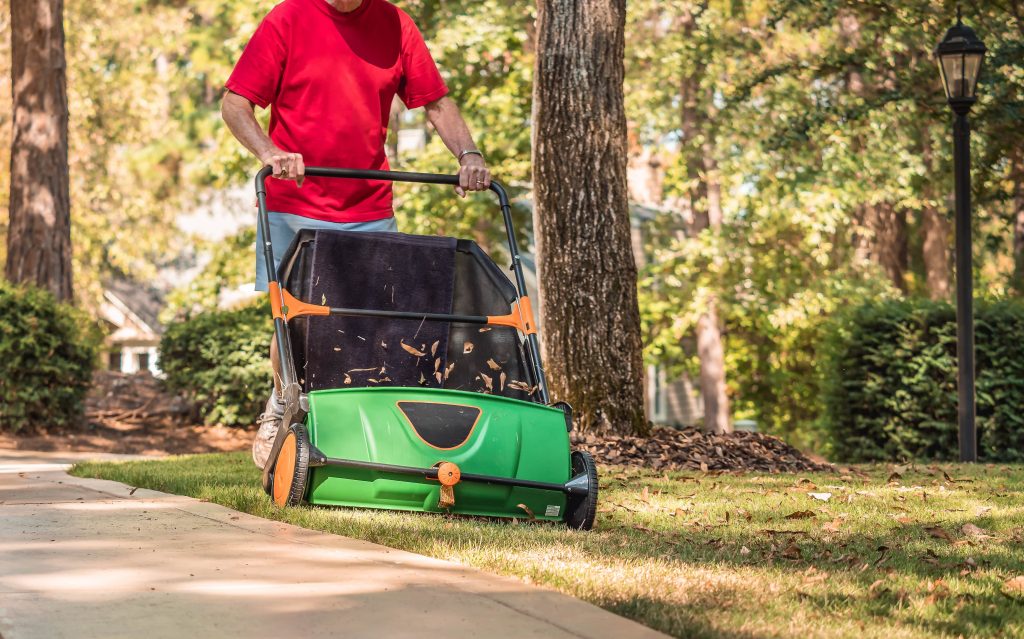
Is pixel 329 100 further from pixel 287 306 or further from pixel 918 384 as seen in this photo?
pixel 918 384

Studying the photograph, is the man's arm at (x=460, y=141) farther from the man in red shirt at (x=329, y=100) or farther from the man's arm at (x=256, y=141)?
the man's arm at (x=256, y=141)

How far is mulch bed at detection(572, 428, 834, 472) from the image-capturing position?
8094mm

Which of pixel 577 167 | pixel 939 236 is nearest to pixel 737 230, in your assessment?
pixel 939 236

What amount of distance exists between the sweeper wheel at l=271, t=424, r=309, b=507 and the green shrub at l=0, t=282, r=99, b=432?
23.1 ft

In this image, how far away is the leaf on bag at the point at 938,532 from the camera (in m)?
5.02

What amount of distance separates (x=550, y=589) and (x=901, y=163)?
16030mm

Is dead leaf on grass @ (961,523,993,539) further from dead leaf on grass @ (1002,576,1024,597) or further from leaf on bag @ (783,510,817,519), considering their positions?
dead leaf on grass @ (1002,576,1024,597)

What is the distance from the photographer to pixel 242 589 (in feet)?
11.6

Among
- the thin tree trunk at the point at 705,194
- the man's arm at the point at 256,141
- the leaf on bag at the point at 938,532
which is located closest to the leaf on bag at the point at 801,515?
the leaf on bag at the point at 938,532

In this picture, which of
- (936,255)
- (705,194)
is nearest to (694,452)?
(705,194)

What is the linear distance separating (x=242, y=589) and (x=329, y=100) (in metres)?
2.91

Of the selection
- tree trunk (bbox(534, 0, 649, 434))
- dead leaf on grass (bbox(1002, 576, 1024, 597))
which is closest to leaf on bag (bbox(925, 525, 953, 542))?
dead leaf on grass (bbox(1002, 576, 1024, 597))

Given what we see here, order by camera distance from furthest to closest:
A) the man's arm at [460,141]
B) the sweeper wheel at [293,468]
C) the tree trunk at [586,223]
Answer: the tree trunk at [586,223] < the man's arm at [460,141] < the sweeper wheel at [293,468]

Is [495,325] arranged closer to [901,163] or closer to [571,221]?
[571,221]
